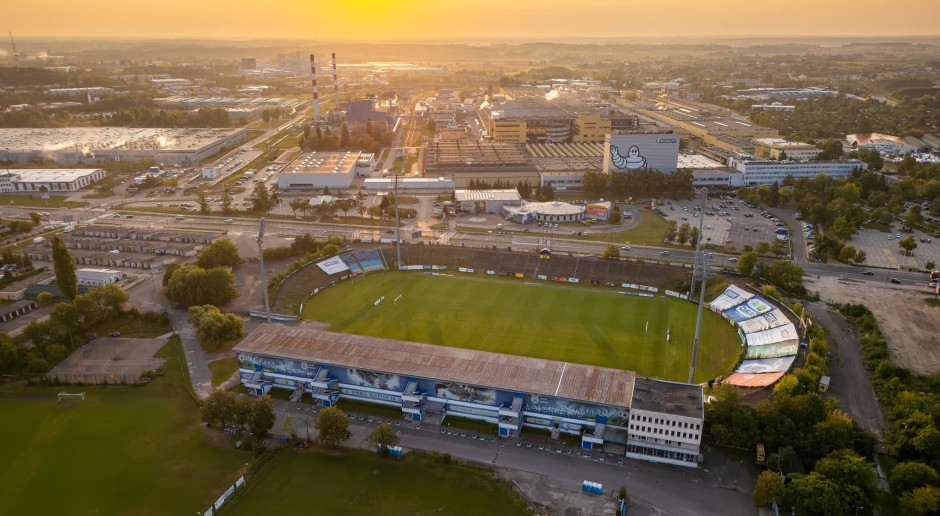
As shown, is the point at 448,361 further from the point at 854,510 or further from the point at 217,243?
the point at 217,243

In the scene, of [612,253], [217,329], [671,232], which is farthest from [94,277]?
[671,232]

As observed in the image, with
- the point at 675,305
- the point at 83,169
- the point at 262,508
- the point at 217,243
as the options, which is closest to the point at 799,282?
the point at 675,305

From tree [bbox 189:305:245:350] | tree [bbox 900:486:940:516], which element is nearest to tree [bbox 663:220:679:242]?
tree [bbox 900:486:940:516]

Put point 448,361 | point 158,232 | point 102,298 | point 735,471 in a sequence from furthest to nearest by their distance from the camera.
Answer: point 158,232 < point 102,298 < point 448,361 < point 735,471

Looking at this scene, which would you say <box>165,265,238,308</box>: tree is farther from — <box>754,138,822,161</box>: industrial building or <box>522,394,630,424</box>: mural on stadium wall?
<box>754,138,822,161</box>: industrial building

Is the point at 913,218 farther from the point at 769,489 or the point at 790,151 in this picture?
the point at 769,489

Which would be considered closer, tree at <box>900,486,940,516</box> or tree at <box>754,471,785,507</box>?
tree at <box>900,486,940,516</box>
